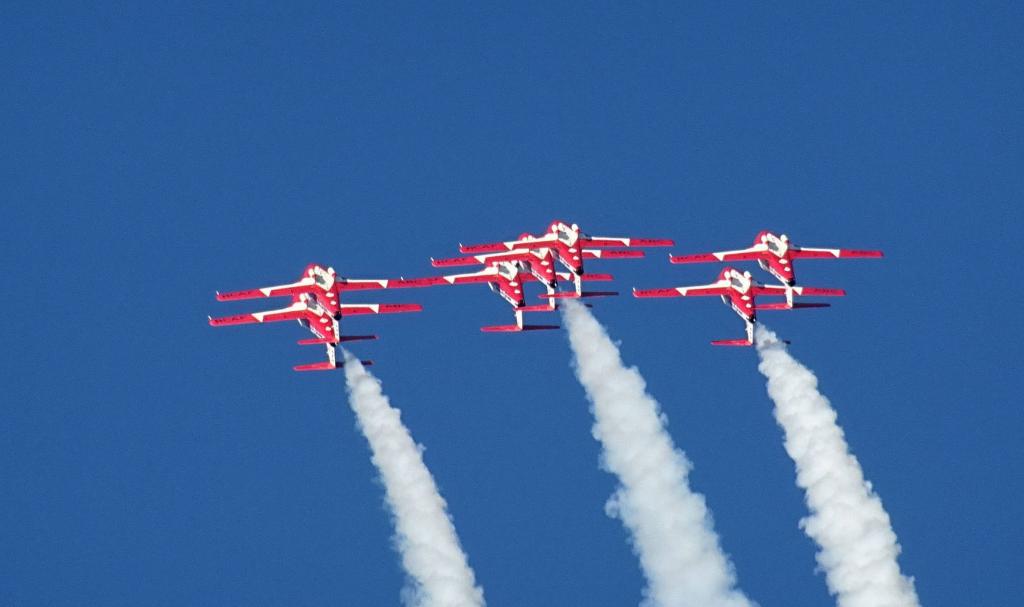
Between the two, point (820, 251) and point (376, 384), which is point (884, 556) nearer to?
point (820, 251)

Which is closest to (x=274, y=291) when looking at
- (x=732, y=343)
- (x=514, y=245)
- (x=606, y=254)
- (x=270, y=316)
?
(x=270, y=316)

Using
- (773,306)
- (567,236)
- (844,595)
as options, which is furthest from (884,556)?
(567,236)

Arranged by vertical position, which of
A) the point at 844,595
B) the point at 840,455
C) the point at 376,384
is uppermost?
the point at 376,384

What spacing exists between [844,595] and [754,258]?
64.6 feet

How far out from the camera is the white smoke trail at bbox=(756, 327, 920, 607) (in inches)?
5037

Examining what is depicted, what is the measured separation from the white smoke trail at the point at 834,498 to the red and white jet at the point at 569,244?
9.28m

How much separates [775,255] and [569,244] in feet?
32.5

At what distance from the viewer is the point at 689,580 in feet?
438

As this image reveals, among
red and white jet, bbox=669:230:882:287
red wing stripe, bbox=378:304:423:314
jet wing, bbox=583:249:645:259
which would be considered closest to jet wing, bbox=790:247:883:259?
red and white jet, bbox=669:230:882:287

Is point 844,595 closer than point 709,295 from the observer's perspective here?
Yes

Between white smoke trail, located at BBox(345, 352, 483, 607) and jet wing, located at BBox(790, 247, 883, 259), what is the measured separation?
20.3m

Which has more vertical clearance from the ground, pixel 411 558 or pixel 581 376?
pixel 581 376

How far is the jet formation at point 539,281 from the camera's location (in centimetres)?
13688

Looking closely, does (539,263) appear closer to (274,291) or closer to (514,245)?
(514,245)
